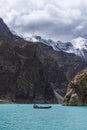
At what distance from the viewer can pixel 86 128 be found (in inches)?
2931

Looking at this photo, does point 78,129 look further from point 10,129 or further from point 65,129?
point 10,129

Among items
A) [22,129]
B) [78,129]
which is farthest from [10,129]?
[78,129]

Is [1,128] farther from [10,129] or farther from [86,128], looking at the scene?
[86,128]

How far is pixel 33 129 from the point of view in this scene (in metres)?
71.5

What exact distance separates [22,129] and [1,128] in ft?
13.7

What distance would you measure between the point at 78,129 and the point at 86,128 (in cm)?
270

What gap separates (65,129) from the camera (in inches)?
2844

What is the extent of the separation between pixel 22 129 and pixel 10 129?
211 centimetres

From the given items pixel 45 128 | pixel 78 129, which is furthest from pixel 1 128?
pixel 78 129

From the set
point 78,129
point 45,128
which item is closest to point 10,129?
point 45,128

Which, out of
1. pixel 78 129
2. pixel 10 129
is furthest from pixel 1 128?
pixel 78 129

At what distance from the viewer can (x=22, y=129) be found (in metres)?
71.1

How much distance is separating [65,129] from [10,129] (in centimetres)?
978

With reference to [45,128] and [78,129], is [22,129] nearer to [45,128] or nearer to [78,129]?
[45,128]
